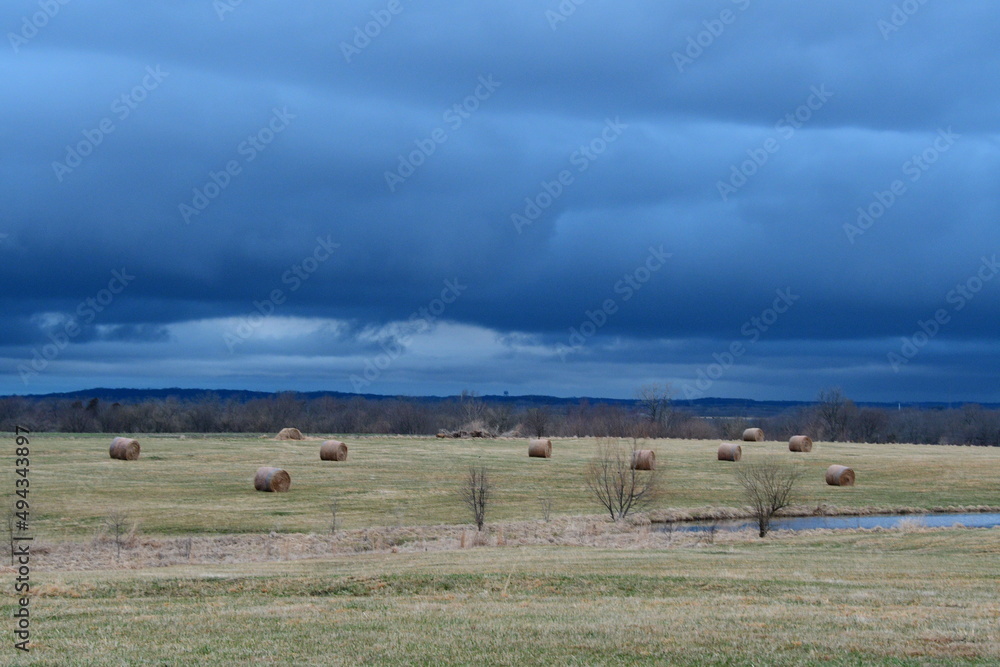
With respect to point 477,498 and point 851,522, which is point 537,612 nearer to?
point 477,498

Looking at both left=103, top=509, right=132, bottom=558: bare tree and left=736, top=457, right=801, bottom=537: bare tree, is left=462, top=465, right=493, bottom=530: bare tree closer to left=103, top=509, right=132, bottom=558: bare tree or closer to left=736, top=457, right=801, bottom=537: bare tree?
left=736, top=457, right=801, bottom=537: bare tree

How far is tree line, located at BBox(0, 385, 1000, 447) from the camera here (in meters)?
110

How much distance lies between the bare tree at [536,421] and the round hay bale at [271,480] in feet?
187

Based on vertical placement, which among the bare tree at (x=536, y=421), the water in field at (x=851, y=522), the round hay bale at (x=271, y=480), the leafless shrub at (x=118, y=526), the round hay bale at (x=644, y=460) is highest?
the bare tree at (x=536, y=421)

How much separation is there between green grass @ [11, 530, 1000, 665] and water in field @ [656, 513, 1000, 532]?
14216mm

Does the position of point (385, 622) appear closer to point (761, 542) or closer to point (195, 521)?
point (761, 542)

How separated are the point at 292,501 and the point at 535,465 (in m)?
19.5

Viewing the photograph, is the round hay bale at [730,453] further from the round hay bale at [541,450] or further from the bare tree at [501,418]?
the bare tree at [501,418]

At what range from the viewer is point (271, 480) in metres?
41.5

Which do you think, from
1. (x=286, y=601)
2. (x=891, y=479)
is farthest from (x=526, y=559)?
(x=891, y=479)

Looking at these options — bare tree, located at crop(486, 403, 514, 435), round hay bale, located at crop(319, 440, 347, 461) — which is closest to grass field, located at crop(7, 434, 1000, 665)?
round hay bale, located at crop(319, 440, 347, 461)

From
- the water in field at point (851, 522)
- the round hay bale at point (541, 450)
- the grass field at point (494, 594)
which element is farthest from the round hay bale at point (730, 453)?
the grass field at point (494, 594)

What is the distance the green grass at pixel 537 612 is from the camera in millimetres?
11703

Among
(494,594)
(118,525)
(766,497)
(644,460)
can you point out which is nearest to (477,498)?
(766,497)
